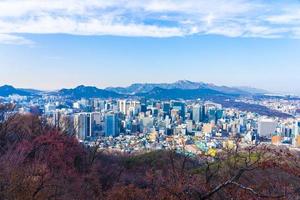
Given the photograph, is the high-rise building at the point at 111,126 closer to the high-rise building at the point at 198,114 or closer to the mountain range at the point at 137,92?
the high-rise building at the point at 198,114

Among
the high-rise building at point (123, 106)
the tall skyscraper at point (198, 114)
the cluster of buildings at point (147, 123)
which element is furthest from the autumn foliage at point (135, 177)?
the high-rise building at point (123, 106)

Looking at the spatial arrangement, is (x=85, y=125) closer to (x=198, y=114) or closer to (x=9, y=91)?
(x=198, y=114)

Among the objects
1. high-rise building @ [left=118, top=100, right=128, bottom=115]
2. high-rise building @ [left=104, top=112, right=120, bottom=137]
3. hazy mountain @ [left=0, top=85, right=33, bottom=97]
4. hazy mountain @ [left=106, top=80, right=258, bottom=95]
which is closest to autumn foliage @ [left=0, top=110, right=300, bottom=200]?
high-rise building @ [left=104, top=112, right=120, bottom=137]

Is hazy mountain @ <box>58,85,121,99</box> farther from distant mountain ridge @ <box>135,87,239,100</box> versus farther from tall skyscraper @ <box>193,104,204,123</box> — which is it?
tall skyscraper @ <box>193,104,204,123</box>

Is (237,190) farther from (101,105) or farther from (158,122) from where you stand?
(101,105)

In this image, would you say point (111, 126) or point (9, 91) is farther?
point (9, 91)

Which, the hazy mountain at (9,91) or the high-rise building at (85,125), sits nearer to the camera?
the high-rise building at (85,125)

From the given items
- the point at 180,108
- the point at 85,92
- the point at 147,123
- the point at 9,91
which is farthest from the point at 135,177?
the point at 85,92
